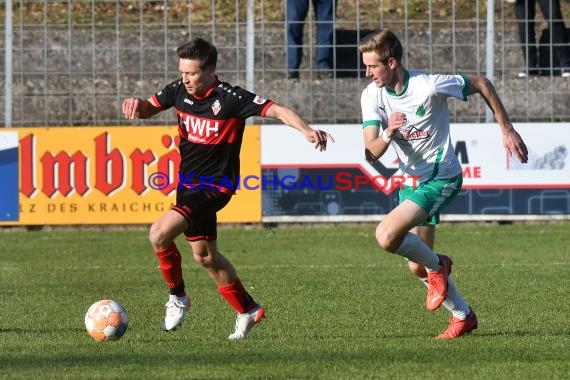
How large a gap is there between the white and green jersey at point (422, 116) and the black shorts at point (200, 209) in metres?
1.05

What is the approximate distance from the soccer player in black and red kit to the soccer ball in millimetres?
449

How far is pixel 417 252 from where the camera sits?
7738 mm

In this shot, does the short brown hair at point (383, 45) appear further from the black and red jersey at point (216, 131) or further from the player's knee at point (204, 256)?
the player's knee at point (204, 256)

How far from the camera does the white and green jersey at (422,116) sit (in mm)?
7941

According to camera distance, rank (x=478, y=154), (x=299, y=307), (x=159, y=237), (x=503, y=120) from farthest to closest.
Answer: (x=478, y=154), (x=299, y=307), (x=159, y=237), (x=503, y=120)

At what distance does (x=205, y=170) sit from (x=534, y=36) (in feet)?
32.3

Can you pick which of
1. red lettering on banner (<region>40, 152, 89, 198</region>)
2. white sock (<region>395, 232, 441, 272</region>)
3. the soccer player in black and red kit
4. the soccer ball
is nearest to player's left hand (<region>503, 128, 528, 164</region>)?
white sock (<region>395, 232, 441, 272</region>)

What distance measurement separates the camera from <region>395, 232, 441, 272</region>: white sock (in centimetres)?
773

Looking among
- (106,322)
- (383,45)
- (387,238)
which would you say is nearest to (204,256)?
(106,322)

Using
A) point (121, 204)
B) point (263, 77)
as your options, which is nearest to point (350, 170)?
point (263, 77)

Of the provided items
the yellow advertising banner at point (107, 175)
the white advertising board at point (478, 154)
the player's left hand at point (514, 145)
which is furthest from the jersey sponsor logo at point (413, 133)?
the yellow advertising banner at point (107, 175)

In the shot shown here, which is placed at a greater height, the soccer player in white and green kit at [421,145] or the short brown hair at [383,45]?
the short brown hair at [383,45]

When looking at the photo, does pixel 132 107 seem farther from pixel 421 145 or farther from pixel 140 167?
pixel 140 167

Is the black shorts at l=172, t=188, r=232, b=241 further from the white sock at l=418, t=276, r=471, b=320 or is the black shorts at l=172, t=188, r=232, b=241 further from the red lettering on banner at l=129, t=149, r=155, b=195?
the red lettering on banner at l=129, t=149, r=155, b=195
